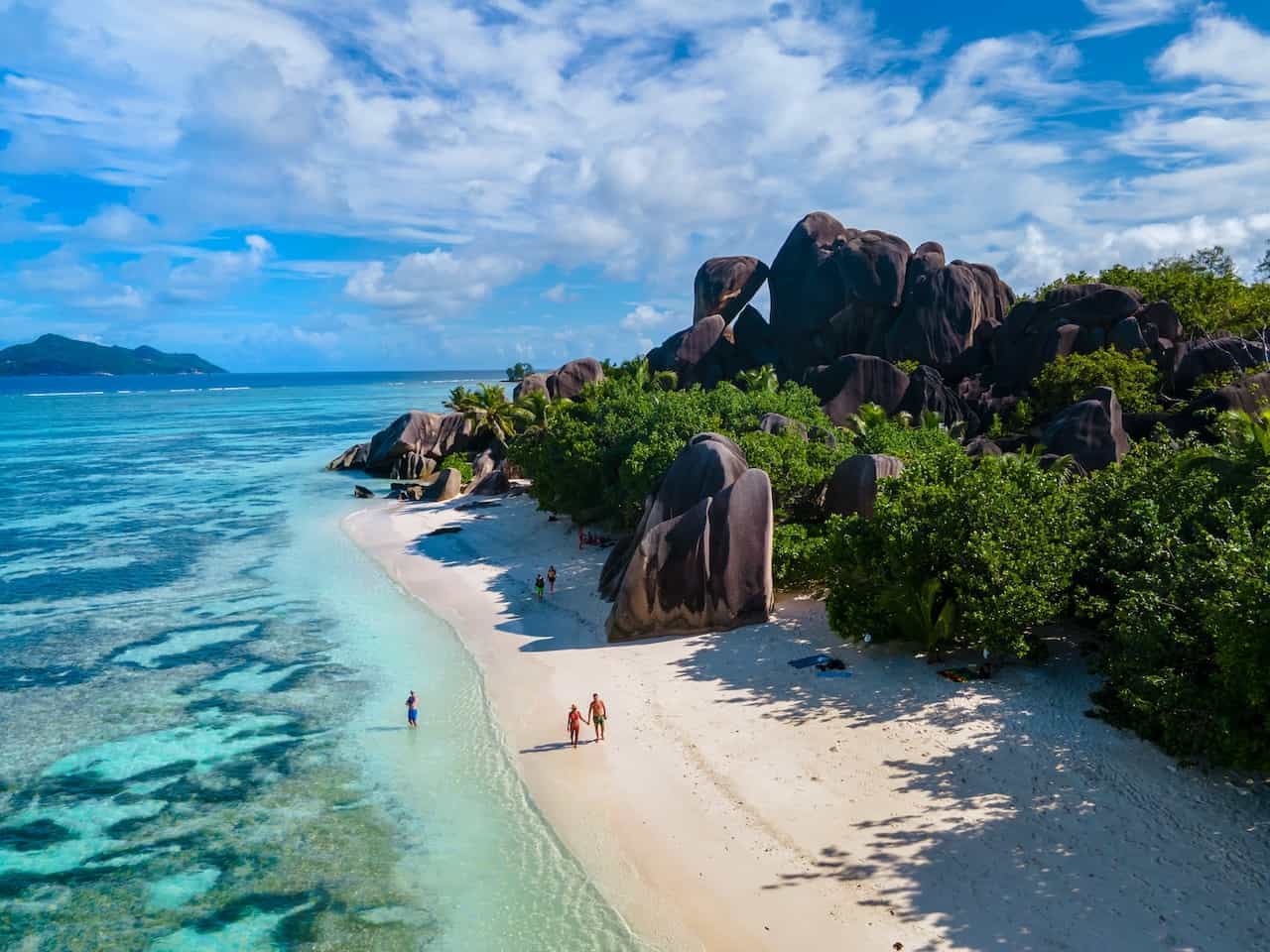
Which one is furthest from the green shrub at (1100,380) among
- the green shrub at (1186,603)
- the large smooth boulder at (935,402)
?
the green shrub at (1186,603)

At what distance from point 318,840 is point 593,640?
1030 centimetres

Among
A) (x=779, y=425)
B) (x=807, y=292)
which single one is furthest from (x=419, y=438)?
(x=779, y=425)

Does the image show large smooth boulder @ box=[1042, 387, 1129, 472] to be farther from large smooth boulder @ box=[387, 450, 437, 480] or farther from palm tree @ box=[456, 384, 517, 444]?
large smooth boulder @ box=[387, 450, 437, 480]

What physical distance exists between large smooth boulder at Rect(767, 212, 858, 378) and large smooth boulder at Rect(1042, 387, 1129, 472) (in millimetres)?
27379

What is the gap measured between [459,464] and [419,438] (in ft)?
28.6

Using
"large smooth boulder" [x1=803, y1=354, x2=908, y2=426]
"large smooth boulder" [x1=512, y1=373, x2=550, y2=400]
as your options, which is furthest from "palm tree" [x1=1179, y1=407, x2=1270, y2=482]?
"large smooth boulder" [x1=512, y1=373, x2=550, y2=400]

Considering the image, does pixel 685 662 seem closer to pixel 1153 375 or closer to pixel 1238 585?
pixel 1238 585

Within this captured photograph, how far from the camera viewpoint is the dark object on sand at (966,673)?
60.6 ft

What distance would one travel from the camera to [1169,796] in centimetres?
1394

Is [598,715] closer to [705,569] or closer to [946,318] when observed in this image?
[705,569]

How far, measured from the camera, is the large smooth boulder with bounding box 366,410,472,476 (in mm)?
63438

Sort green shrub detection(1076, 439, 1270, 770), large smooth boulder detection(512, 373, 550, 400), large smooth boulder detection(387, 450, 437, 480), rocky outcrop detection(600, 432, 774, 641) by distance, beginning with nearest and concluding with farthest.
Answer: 1. green shrub detection(1076, 439, 1270, 770)
2. rocky outcrop detection(600, 432, 774, 641)
3. large smooth boulder detection(387, 450, 437, 480)
4. large smooth boulder detection(512, 373, 550, 400)

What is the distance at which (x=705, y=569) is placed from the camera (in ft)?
76.5

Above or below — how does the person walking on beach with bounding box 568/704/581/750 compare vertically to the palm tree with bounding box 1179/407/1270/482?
below
